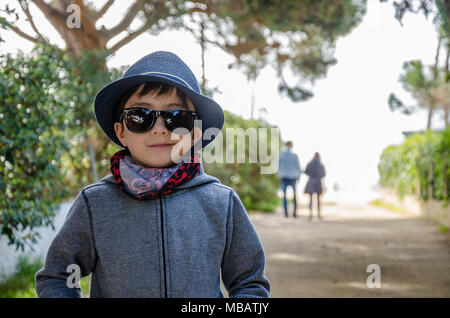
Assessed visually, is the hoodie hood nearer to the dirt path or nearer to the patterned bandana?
the patterned bandana

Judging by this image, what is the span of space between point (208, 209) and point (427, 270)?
17.2 ft

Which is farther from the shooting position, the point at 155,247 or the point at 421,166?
the point at 421,166

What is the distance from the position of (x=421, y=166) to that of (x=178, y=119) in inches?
433

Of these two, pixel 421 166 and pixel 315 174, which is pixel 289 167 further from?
pixel 421 166

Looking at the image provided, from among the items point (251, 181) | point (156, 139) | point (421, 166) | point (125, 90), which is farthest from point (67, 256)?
point (251, 181)

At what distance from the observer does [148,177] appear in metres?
1.39

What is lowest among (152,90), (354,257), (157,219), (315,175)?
(354,257)

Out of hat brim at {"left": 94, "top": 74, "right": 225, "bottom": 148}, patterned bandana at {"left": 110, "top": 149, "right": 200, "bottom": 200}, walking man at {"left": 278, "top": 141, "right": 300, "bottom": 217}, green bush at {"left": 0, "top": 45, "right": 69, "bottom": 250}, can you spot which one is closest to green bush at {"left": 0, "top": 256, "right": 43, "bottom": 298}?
green bush at {"left": 0, "top": 45, "right": 69, "bottom": 250}

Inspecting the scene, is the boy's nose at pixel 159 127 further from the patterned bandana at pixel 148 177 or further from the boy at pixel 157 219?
the patterned bandana at pixel 148 177

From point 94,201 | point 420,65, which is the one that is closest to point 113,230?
point 94,201

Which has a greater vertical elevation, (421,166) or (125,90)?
(125,90)

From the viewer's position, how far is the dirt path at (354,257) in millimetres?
5043

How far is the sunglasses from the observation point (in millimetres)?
1424

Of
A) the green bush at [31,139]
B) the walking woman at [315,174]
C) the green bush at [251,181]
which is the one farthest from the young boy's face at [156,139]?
the green bush at [251,181]
